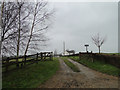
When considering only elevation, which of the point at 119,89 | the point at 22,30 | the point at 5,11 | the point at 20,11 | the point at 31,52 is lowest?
the point at 119,89

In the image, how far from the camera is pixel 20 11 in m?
9.98

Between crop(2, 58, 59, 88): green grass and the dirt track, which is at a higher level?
crop(2, 58, 59, 88): green grass

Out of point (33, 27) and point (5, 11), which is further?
point (33, 27)

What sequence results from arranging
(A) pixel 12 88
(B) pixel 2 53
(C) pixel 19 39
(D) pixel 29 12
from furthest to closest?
(D) pixel 29 12 → (C) pixel 19 39 → (B) pixel 2 53 → (A) pixel 12 88

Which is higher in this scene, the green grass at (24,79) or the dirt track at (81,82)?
the green grass at (24,79)

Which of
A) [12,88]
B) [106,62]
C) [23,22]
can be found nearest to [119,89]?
[12,88]

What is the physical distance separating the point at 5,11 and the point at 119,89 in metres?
10.7

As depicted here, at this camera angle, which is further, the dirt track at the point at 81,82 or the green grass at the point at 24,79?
the dirt track at the point at 81,82

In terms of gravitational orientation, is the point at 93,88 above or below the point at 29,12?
below

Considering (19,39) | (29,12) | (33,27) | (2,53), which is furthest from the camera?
(33,27)

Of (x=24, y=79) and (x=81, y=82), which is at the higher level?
(x=24, y=79)

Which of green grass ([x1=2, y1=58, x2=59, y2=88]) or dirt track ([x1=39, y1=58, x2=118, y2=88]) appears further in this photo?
dirt track ([x1=39, y1=58, x2=118, y2=88])

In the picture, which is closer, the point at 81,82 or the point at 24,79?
the point at 81,82

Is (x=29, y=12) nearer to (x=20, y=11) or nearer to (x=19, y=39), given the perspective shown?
(x=20, y=11)
